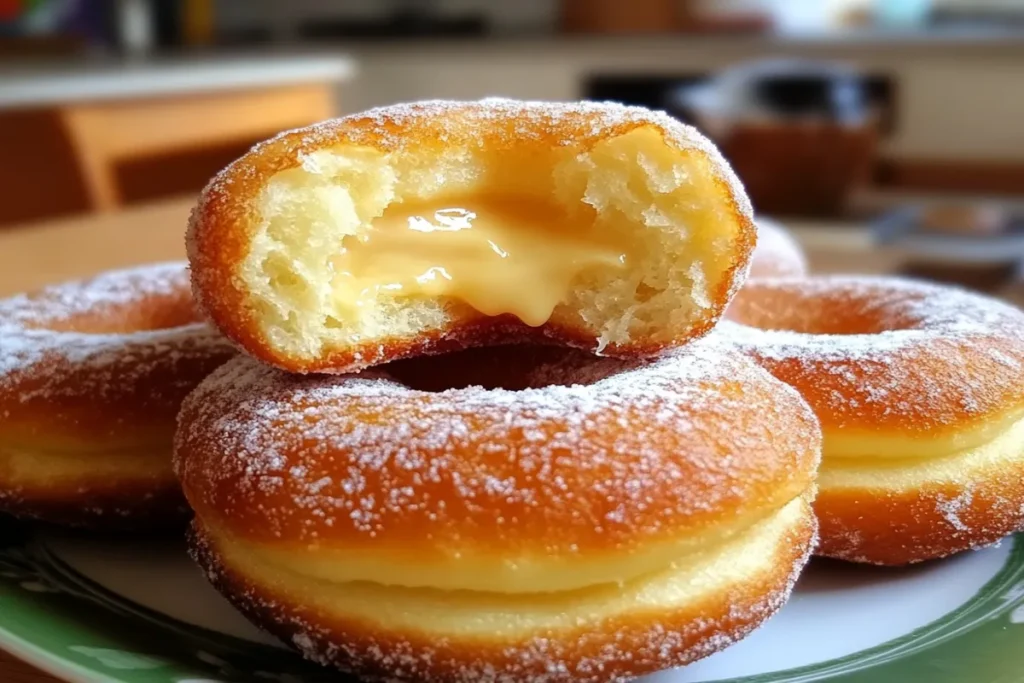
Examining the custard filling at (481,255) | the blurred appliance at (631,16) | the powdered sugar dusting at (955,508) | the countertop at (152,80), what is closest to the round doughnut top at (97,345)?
the custard filling at (481,255)

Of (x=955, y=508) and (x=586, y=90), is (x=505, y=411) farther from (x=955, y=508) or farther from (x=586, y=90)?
(x=586, y=90)

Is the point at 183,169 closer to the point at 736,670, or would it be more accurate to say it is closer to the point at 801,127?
the point at 801,127

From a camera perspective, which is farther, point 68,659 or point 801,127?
point 801,127

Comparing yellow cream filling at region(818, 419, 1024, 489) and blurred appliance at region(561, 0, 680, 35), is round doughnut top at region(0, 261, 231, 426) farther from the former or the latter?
blurred appliance at region(561, 0, 680, 35)

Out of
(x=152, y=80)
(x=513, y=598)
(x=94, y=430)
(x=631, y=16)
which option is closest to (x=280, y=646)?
(x=513, y=598)

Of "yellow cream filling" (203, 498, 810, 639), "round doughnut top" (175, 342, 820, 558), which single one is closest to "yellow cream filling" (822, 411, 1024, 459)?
"round doughnut top" (175, 342, 820, 558)

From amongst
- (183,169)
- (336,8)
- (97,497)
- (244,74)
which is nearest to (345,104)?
(336,8)

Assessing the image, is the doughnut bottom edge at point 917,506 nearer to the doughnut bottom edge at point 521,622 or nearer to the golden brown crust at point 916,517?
the golden brown crust at point 916,517
